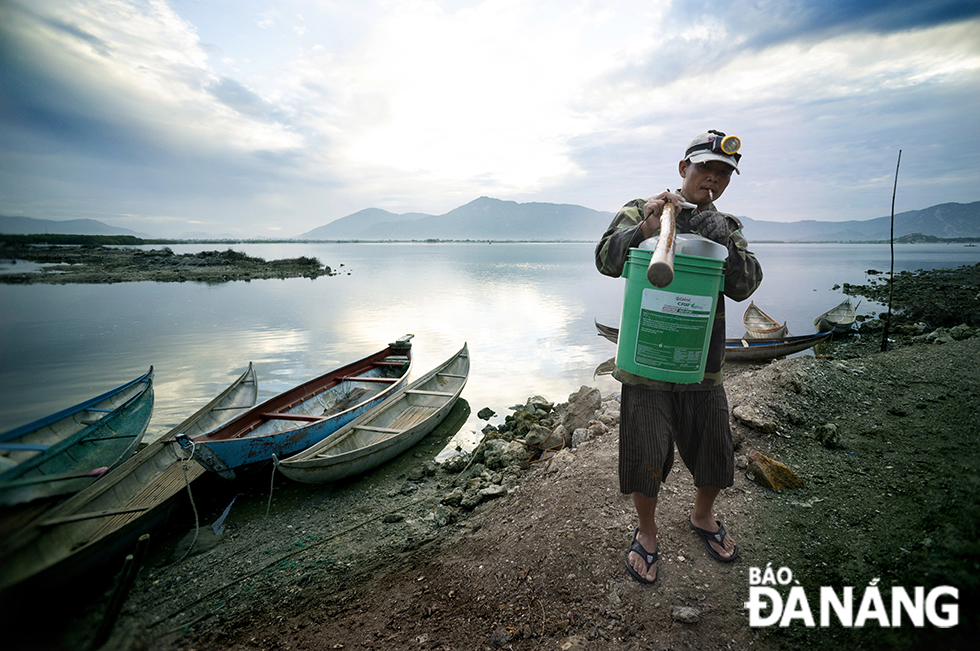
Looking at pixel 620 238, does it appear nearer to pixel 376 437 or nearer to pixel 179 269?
pixel 376 437

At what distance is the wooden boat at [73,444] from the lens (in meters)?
0.97

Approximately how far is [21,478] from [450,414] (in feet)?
30.0

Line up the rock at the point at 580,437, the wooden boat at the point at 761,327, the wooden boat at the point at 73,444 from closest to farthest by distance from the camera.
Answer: the wooden boat at the point at 73,444
the rock at the point at 580,437
the wooden boat at the point at 761,327

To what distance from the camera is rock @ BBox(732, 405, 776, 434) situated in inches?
184

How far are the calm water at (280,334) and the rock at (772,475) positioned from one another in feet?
15.4

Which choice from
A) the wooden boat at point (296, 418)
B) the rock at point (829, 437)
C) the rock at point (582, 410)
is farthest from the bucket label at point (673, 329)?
the wooden boat at point (296, 418)

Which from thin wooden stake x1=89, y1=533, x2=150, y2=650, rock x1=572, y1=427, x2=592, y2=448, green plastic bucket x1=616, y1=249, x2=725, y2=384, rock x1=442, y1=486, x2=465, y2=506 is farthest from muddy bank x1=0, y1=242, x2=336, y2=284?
green plastic bucket x1=616, y1=249, x2=725, y2=384

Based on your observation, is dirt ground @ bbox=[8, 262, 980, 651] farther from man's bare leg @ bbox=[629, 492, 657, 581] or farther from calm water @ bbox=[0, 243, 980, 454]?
calm water @ bbox=[0, 243, 980, 454]

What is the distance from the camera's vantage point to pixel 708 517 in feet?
10.0

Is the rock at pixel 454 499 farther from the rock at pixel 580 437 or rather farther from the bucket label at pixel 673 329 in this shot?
the bucket label at pixel 673 329

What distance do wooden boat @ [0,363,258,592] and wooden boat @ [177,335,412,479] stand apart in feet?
1.34

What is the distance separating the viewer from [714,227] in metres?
2.50

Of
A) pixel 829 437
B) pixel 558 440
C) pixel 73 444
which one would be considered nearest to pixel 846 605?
pixel 829 437

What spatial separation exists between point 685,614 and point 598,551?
782mm
